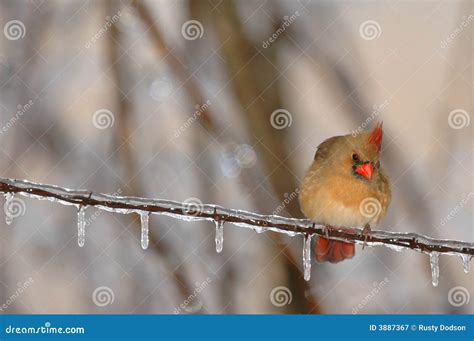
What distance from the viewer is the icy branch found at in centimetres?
184

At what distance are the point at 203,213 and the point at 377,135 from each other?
128cm

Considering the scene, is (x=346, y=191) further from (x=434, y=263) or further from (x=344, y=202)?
(x=434, y=263)

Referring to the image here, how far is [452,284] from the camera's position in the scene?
11.4 feet

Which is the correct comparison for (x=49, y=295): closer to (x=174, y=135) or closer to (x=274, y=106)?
(x=174, y=135)

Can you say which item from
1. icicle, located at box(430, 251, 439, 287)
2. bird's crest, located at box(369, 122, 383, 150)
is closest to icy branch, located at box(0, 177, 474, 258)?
icicle, located at box(430, 251, 439, 287)

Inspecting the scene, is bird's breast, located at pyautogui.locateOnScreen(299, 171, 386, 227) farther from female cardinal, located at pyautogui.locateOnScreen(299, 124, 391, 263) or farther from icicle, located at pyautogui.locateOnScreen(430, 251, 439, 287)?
icicle, located at pyautogui.locateOnScreen(430, 251, 439, 287)

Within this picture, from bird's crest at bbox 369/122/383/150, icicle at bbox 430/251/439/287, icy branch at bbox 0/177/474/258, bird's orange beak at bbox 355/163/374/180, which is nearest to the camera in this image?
icy branch at bbox 0/177/474/258

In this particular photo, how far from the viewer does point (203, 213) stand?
6.63 feet

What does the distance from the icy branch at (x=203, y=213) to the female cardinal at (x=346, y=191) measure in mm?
921

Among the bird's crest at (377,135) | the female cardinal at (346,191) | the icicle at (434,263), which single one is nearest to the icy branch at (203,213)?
the icicle at (434,263)

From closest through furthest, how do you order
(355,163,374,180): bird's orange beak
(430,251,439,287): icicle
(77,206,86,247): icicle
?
(77,206,86,247): icicle → (430,251,439,287): icicle → (355,163,374,180): bird's orange beak

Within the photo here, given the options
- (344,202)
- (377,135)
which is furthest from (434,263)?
(344,202)

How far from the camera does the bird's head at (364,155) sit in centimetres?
312

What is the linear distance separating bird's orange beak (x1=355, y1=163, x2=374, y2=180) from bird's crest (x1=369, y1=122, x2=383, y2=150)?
125 mm
